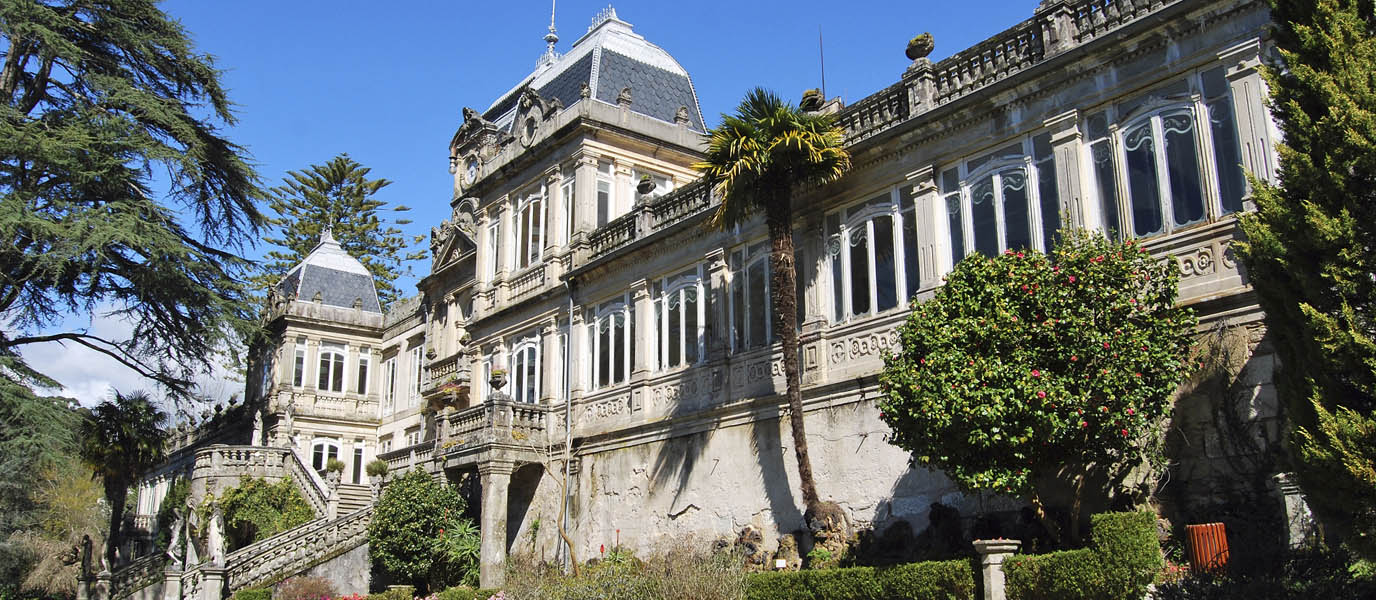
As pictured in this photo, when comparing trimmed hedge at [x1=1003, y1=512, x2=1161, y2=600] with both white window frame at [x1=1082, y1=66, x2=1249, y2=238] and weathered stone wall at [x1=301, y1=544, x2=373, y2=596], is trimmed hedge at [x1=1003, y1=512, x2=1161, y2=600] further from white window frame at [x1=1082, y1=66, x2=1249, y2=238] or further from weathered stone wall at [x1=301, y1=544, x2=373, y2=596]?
weathered stone wall at [x1=301, y1=544, x2=373, y2=596]

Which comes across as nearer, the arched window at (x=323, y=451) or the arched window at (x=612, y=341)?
the arched window at (x=612, y=341)

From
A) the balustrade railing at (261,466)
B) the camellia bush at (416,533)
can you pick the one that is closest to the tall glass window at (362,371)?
the balustrade railing at (261,466)

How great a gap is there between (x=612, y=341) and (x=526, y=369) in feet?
12.0

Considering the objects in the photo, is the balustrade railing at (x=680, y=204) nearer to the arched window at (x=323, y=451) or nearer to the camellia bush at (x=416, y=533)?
the camellia bush at (x=416, y=533)

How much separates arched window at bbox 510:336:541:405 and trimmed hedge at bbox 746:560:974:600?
38.2 feet

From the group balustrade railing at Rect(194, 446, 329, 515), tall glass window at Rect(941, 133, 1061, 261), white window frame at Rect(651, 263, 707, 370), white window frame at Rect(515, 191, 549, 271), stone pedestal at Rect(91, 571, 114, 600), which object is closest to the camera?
tall glass window at Rect(941, 133, 1061, 261)

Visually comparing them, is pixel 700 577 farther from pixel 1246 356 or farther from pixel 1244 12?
pixel 1244 12

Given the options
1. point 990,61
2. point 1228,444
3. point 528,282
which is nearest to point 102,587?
point 528,282

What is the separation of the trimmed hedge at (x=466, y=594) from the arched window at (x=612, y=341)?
5225 mm

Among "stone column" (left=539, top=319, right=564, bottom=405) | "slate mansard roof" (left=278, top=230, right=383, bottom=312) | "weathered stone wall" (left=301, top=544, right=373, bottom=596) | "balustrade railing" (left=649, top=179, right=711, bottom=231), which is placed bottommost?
"weathered stone wall" (left=301, top=544, right=373, bottom=596)

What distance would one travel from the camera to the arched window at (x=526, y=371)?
89.4 feet

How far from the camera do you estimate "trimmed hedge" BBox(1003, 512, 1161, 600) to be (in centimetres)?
1206

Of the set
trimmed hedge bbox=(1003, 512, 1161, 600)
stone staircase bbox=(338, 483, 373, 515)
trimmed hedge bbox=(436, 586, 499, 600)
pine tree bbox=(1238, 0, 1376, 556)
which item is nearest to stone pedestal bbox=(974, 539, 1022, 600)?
trimmed hedge bbox=(1003, 512, 1161, 600)

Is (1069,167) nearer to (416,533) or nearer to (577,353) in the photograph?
(577,353)
